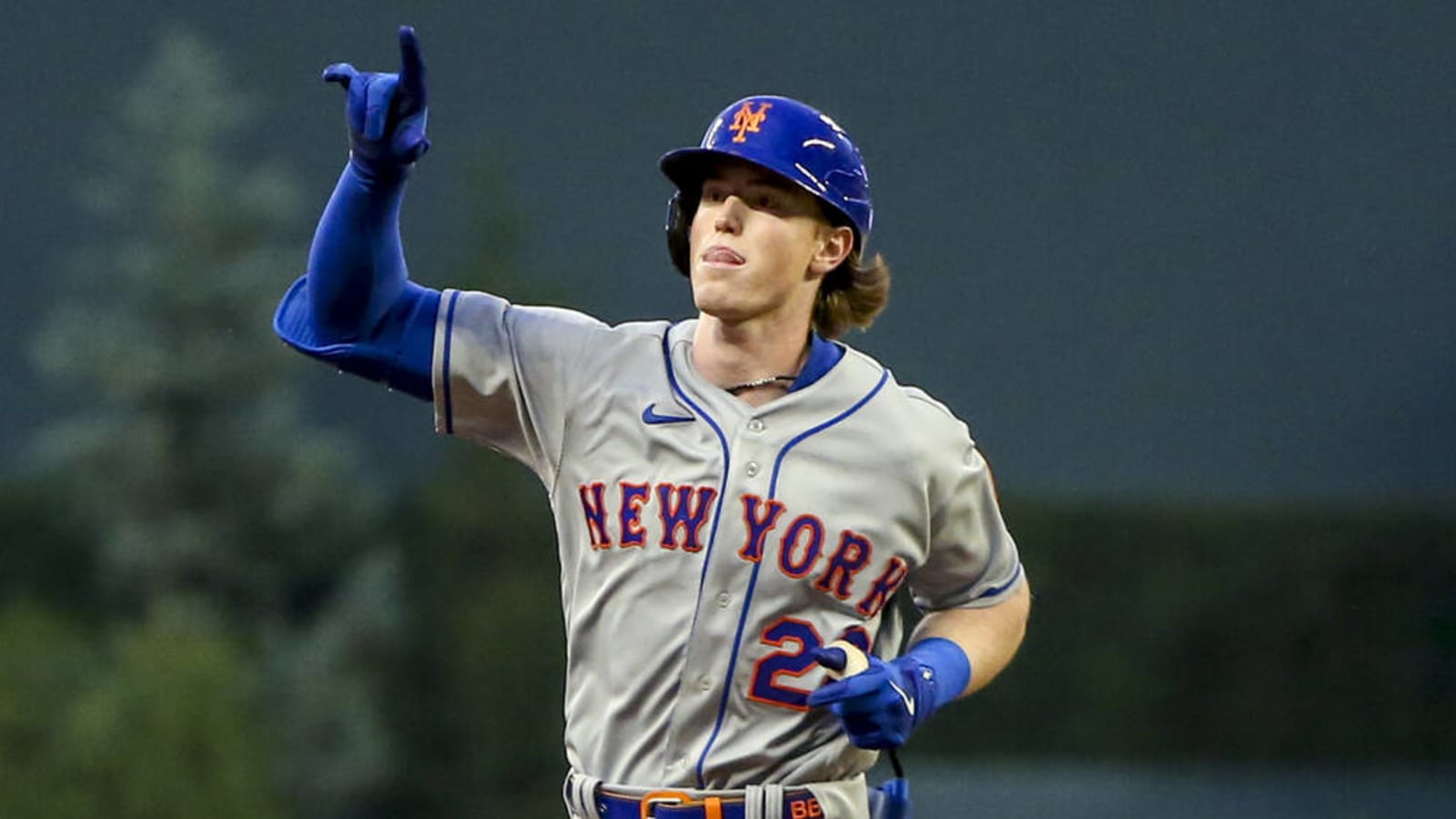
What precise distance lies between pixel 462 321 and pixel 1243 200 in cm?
708

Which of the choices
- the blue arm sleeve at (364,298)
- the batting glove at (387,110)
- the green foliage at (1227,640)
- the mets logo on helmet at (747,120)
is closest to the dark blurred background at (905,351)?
the green foliage at (1227,640)

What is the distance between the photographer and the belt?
3293 millimetres

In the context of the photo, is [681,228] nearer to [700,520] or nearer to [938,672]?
[700,520]

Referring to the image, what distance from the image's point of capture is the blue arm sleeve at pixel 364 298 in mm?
3182

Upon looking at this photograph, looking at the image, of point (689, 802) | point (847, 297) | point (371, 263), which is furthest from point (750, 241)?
point (689, 802)

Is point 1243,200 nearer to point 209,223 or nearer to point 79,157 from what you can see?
point 209,223

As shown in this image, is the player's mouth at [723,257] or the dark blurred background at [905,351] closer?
the player's mouth at [723,257]

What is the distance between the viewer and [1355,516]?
9320mm

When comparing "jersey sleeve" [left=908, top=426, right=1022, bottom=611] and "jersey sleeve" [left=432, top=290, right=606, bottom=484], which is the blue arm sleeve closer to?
"jersey sleeve" [left=432, top=290, right=606, bottom=484]

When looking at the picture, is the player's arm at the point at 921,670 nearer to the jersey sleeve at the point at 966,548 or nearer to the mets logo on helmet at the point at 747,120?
the jersey sleeve at the point at 966,548

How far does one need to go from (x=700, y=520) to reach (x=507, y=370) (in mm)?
348

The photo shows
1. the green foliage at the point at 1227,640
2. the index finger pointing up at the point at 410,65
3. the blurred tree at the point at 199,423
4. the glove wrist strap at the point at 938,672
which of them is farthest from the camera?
the blurred tree at the point at 199,423

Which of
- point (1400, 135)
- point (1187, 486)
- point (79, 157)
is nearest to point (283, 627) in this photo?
point (79, 157)

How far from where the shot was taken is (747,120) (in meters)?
3.32
